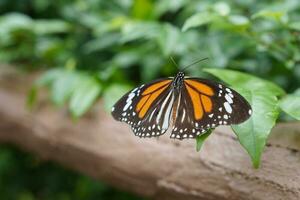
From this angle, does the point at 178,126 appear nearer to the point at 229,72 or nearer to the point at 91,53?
the point at 229,72

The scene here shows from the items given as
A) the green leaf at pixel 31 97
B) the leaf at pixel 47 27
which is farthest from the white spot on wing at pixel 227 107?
the leaf at pixel 47 27

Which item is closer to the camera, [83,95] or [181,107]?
[181,107]

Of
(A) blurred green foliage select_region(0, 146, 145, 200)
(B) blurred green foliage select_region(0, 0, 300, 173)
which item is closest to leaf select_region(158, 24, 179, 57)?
(B) blurred green foliage select_region(0, 0, 300, 173)

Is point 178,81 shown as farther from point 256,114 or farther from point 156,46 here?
point 156,46

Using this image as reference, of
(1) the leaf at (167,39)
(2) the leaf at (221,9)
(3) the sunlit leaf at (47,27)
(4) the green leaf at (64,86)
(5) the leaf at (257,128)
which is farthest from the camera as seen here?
(3) the sunlit leaf at (47,27)

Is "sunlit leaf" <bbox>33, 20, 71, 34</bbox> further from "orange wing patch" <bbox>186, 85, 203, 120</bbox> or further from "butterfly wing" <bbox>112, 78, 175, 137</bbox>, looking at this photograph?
"orange wing patch" <bbox>186, 85, 203, 120</bbox>

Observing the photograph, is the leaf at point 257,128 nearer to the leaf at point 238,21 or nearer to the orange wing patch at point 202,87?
the orange wing patch at point 202,87

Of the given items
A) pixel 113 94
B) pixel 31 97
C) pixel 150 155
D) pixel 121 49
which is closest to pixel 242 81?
pixel 150 155
